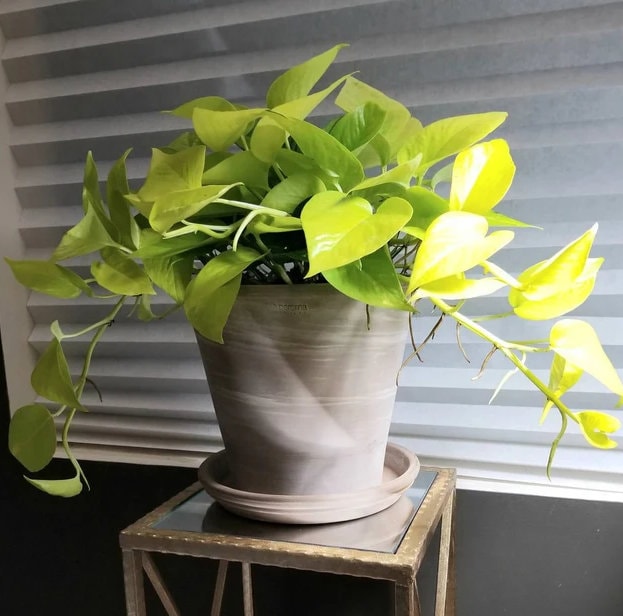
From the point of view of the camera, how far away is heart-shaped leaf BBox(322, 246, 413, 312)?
498mm

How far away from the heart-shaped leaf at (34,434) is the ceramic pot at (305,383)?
184mm

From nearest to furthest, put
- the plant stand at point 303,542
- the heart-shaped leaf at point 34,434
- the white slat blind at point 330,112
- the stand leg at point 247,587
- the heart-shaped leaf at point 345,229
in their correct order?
the heart-shaped leaf at point 345,229 < the plant stand at point 303,542 < the heart-shaped leaf at point 34,434 < the white slat blind at point 330,112 < the stand leg at point 247,587

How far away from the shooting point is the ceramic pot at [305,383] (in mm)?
581

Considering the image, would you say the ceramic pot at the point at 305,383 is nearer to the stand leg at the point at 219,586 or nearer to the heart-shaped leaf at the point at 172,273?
the heart-shaped leaf at the point at 172,273

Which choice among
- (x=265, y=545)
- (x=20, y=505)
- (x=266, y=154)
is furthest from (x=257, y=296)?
(x=20, y=505)

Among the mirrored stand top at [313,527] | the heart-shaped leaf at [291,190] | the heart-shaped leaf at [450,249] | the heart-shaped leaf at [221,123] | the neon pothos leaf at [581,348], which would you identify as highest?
the heart-shaped leaf at [221,123]

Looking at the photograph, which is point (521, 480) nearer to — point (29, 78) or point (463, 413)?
point (463, 413)

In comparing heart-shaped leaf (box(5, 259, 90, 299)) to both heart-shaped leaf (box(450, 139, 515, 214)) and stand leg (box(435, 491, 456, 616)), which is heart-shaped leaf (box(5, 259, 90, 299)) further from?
stand leg (box(435, 491, 456, 616))

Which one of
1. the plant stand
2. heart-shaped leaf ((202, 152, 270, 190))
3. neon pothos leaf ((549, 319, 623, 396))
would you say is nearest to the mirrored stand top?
the plant stand

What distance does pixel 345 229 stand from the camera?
0.47 m

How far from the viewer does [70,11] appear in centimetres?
101

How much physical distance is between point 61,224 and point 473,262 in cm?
81

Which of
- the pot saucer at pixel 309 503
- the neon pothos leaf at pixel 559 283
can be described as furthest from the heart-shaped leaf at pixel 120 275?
the neon pothos leaf at pixel 559 283

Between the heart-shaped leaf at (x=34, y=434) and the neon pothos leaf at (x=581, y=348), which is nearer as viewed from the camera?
the neon pothos leaf at (x=581, y=348)
